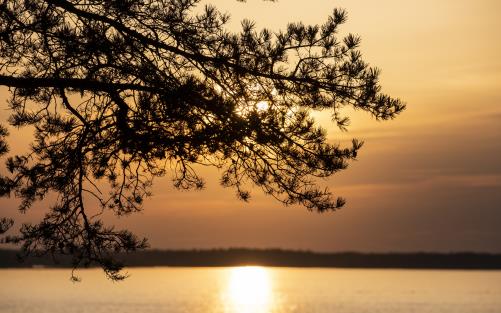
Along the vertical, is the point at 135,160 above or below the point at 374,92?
below

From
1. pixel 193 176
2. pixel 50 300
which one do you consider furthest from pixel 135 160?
pixel 50 300


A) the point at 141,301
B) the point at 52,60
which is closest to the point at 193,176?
the point at 52,60

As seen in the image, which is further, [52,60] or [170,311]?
[170,311]

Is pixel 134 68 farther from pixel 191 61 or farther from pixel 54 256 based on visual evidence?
pixel 54 256

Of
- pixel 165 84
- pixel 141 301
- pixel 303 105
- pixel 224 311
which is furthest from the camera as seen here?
pixel 141 301

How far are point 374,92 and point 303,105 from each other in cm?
68

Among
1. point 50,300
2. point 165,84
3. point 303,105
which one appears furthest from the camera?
point 50,300

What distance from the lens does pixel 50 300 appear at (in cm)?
7081

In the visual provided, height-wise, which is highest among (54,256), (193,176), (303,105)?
(303,105)

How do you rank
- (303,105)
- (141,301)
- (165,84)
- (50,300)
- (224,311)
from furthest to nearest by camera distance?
1. (141,301)
2. (50,300)
3. (224,311)
4. (303,105)
5. (165,84)

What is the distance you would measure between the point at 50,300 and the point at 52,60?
6523cm

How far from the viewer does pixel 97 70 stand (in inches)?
323

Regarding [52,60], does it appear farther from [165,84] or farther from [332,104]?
[332,104]

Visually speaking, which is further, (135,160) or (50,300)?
(50,300)
